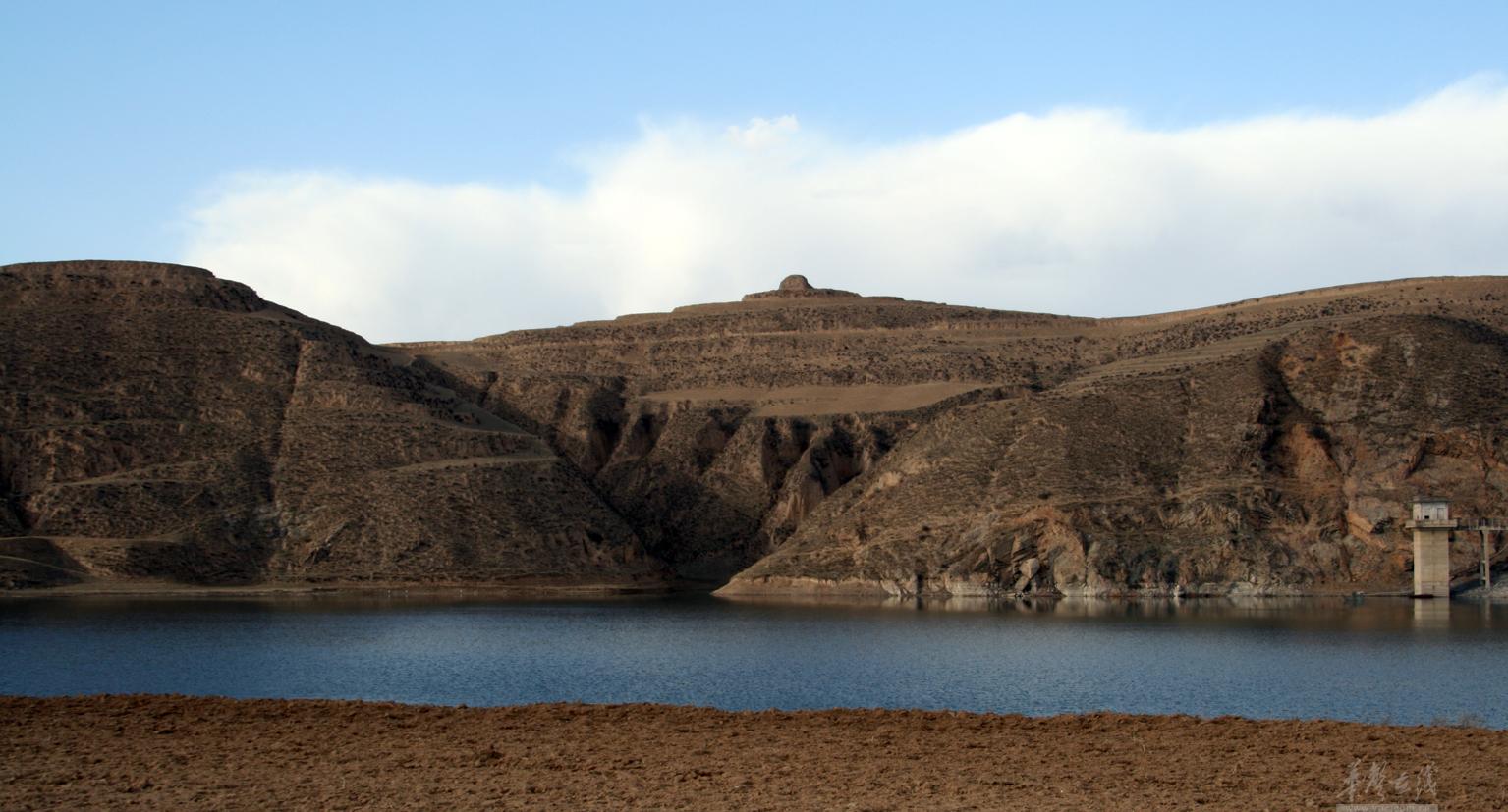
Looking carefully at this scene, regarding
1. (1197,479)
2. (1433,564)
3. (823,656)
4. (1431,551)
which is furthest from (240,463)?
(1433,564)

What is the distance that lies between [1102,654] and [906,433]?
6917 centimetres

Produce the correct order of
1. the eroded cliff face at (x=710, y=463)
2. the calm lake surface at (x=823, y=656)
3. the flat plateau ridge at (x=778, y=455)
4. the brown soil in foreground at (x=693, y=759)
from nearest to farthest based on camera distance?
the brown soil in foreground at (x=693, y=759)
the calm lake surface at (x=823, y=656)
the flat plateau ridge at (x=778, y=455)
the eroded cliff face at (x=710, y=463)

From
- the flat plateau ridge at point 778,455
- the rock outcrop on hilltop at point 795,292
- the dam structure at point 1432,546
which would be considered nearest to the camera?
the dam structure at point 1432,546

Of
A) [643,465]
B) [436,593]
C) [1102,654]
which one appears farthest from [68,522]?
[1102,654]

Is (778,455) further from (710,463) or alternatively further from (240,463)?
(240,463)

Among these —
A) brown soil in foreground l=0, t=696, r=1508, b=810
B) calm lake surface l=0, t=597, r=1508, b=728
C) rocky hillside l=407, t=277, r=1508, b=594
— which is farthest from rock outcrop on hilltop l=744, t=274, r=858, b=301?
brown soil in foreground l=0, t=696, r=1508, b=810

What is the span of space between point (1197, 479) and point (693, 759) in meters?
71.5

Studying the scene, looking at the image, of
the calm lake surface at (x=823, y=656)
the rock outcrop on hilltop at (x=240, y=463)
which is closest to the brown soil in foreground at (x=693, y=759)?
the calm lake surface at (x=823, y=656)

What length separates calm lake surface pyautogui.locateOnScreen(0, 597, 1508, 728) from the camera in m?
40.6

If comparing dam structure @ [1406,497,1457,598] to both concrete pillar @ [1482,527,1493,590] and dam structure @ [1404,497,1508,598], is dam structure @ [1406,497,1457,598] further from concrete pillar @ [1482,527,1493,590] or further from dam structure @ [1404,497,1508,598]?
concrete pillar @ [1482,527,1493,590]

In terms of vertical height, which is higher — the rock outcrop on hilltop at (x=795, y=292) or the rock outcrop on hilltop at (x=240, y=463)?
the rock outcrop on hilltop at (x=795, y=292)

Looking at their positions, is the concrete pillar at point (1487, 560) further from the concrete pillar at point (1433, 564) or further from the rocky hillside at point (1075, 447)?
the concrete pillar at point (1433, 564)

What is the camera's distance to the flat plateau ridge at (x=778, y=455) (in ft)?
295

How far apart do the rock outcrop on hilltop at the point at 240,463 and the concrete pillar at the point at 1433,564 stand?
4842 cm
